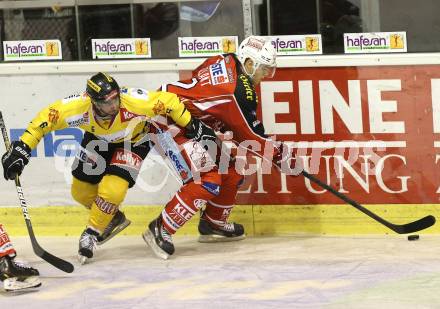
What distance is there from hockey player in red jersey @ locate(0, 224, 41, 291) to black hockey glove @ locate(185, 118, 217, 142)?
1.11 meters

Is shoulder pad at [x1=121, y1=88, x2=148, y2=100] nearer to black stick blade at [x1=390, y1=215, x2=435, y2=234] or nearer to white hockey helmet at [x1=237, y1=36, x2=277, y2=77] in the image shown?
white hockey helmet at [x1=237, y1=36, x2=277, y2=77]

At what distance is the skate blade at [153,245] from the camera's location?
5.17 metres

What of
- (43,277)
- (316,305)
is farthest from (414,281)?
(43,277)

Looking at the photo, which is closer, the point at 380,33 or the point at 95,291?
the point at 95,291

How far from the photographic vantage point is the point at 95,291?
15.1 feet

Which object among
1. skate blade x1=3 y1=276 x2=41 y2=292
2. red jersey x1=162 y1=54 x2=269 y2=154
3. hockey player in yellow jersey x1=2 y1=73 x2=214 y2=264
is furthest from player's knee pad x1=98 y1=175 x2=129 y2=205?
skate blade x1=3 y1=276 x2=41 y2=292

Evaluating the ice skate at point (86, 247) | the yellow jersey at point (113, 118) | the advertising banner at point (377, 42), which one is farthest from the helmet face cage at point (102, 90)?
the advertising banner at point (377, 42)

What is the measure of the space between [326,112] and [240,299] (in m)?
1.59

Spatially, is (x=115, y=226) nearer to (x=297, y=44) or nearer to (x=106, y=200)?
(x=106, y=200)

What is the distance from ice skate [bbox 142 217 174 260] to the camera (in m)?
5.16

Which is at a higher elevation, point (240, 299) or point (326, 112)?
point (326, 112)

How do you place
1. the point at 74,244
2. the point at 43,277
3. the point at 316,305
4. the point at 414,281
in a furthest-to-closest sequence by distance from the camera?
the point at 74,244 < the point at 43,277 < the point at 414,281 < the point at 316,305

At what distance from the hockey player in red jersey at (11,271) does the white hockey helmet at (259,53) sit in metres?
1.62

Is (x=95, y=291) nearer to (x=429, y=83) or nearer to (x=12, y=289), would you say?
(x=12, y=289)
